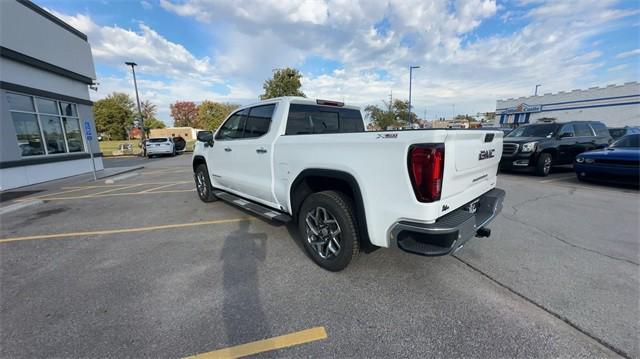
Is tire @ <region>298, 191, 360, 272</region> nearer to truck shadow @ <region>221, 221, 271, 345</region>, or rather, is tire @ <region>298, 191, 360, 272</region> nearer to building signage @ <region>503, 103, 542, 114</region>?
truck shadow @ <region>221, 221, 271, 345</region>

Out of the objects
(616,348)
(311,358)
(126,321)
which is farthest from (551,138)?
(126,321)

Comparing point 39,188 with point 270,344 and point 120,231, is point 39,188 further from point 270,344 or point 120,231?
point 270,344

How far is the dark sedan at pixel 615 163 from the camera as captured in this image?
6.61 meters

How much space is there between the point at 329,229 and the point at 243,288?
1080 mm

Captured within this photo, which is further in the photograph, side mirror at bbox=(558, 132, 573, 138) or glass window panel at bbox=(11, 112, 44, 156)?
side mirror at bbox=(558, 132, 573, 138)

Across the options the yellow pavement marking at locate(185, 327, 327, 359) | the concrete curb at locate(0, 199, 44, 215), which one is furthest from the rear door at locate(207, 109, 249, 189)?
the concrete curb at locate(0, 199, 44, 215)

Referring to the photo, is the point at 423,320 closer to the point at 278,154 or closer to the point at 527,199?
the point at 278,154

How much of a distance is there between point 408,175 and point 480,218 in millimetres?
1237

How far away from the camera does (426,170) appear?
7.06ft

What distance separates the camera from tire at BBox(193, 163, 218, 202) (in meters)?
5.76

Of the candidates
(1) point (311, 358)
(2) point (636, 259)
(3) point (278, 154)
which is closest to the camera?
(1) point (311, 358)

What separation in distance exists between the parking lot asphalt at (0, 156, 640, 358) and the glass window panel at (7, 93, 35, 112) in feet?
23.0

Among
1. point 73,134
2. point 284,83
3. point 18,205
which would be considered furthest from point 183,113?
point 18,205

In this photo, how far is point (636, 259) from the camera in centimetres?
325
